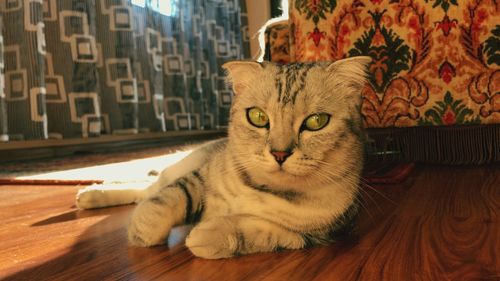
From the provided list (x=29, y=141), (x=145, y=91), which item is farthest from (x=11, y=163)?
(x=145, y=91)

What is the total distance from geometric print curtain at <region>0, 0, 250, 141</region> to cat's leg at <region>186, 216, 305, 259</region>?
218 cm

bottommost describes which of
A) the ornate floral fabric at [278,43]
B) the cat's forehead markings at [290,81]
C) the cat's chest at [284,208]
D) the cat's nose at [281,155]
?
the cat's chest at [284,208]

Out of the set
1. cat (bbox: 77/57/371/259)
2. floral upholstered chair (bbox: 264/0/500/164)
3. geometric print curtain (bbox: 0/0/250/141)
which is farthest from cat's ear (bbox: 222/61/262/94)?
geometric print curtain (bbox: 0/0/250/141)

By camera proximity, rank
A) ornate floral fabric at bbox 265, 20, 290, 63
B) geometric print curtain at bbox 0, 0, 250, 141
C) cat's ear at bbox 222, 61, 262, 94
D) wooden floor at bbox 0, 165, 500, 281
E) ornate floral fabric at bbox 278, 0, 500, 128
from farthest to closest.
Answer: geometric print curtain at bbox 0, 0, 250, 141 → ornate floral fabric at bbox 265, 20, 290, 63 → ornate floral fabric at bbox 278, 0, 500, 128 → cat's ear at bbox 222, 61, 262, 94 → wooden floor at bbox 0, 165, 500, 281

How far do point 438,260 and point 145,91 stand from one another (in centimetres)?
341

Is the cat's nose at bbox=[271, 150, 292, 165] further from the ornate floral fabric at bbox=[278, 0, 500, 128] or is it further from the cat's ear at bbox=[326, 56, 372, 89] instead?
the ornate floral fabric at bbox=[278, 0, 500, 128]

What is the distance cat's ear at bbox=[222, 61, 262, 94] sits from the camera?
3.47 feet

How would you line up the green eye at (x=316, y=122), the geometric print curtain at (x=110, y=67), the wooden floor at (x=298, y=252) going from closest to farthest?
1. the wooden floor at (x=298, y=252)
2. the green eye at (x=316, y=122)
3. the geometric print curtain at (x=110, y=67)

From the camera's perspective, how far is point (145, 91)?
4.00 m

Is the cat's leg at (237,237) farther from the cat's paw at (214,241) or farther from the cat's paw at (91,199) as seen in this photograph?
the cat's paw at (91,199)

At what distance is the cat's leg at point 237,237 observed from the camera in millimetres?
894

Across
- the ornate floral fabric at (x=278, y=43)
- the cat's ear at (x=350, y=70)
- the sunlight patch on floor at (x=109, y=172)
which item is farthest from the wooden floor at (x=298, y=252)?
the ornate floral fabric at (x=278, y=43)

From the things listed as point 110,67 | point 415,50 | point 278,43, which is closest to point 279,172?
point 415,50

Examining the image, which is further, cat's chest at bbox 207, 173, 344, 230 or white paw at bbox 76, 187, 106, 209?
white paw at bbox 76, 187, 106, 209
